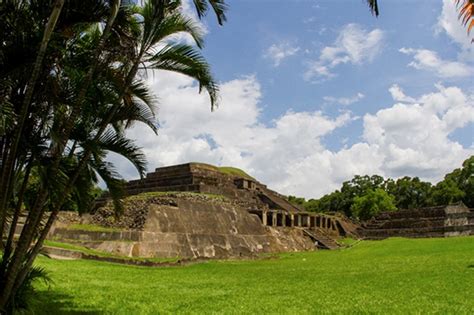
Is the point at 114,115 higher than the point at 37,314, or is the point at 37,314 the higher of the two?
the point at 114,115

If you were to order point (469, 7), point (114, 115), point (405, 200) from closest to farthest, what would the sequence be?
point (469, 7) < point (114, 115) < point (405, 200)

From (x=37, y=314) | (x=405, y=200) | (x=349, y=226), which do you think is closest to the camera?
(x=37, y=314)

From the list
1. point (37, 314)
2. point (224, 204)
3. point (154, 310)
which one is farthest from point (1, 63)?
point (224, 204)

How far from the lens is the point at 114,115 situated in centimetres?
850

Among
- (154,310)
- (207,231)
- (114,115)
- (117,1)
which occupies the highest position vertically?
(117,1)

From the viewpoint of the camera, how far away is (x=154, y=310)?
8.84m

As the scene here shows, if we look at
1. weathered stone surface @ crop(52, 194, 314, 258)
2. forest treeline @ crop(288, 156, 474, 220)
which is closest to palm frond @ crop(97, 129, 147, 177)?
weathered stone surface @ crop(52, 194, 314, 258)

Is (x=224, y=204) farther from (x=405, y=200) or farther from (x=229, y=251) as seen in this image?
(x=405, y=200)

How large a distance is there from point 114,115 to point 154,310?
146 inches

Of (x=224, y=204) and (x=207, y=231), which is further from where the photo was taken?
(x=224, y=204)

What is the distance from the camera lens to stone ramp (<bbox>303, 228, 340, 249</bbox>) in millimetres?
32234

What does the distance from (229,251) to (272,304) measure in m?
15.7

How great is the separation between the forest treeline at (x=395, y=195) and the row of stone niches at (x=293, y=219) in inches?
784

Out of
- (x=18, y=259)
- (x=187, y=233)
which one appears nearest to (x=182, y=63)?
(x=18, y=259)
